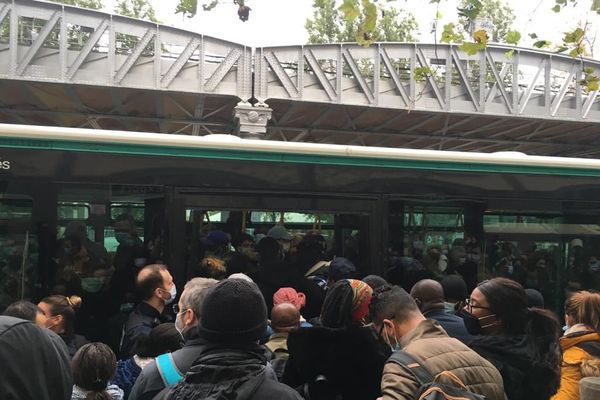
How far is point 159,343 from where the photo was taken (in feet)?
10.2

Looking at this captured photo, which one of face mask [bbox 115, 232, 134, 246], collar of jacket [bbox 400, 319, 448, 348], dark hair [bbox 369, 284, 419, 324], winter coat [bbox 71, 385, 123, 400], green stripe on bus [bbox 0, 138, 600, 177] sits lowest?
winter coat [bbox 71, 385, 123, 400]

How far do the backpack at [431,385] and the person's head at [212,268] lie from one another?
9.17ft

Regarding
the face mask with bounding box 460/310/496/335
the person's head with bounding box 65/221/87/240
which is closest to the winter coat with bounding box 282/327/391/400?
the face mask with bounding box 460/310/496/335

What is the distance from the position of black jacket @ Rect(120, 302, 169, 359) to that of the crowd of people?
0.04ft

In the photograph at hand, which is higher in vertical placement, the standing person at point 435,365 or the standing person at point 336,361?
the standing person at point 435,365

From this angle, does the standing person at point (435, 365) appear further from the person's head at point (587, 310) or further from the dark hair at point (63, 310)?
the dark hair at point (63, 310)

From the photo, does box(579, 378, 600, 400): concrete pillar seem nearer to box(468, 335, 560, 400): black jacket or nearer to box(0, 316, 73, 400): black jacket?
box(468, 335, 560, 400): black jacket

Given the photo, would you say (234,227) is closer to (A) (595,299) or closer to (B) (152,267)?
(B) (152,267)

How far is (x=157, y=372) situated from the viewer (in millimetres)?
2266

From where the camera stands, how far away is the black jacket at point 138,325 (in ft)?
12.1

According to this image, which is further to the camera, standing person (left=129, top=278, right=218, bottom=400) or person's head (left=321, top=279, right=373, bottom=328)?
person's head (left=321, top=279, right=373, bottom=328)

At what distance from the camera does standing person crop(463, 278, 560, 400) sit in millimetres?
2650

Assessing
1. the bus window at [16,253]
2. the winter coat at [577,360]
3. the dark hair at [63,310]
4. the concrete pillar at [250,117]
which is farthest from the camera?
the concrete pillar at [250,117]

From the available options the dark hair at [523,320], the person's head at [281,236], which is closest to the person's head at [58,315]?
the person's head at [281,236]
